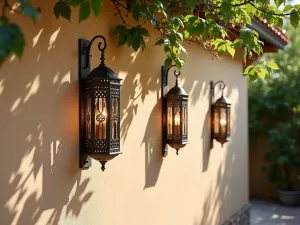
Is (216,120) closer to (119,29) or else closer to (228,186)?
(228,186)

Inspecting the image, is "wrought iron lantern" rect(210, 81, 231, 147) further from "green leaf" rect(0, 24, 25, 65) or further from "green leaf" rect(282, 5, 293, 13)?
"green leaf" rect(0, 24, 25, 65)

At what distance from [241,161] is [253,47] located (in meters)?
4.06

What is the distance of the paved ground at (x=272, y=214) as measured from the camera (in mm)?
8094

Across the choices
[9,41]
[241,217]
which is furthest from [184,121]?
[241,217]

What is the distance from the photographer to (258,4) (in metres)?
3.77

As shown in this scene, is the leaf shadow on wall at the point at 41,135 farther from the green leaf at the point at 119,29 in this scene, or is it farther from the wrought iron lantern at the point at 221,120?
the wrought iron lantern at the point at 221,120

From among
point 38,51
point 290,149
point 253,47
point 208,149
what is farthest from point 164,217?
point 290,149

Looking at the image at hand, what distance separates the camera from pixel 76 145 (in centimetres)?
332

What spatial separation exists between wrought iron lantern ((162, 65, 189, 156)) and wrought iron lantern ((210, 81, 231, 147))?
1351mm

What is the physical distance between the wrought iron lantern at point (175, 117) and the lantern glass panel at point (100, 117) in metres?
1.38

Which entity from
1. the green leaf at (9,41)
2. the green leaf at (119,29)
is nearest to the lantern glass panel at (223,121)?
the green leaf at (119,29)

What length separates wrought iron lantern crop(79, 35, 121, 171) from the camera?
3.18 m

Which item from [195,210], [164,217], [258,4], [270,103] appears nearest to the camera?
[258,4]

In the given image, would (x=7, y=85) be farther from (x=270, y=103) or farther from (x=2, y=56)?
(x=270, y=103)
